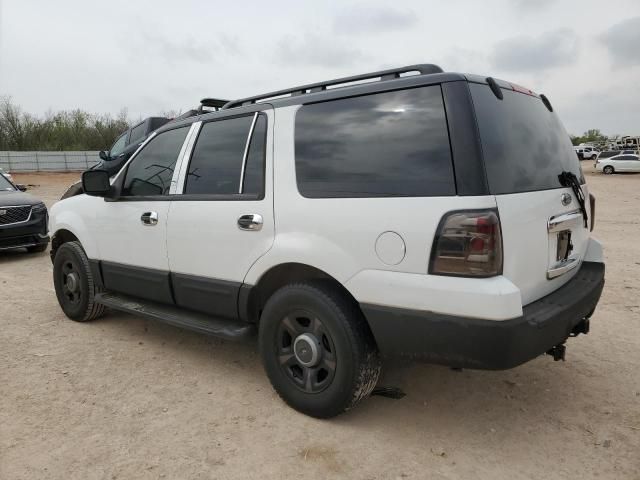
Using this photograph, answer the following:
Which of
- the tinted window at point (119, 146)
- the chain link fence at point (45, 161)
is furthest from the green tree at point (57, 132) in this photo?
the tinted window at point (119, 146)

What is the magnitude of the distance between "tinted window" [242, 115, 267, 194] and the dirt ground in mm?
1387

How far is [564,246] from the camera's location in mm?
2930

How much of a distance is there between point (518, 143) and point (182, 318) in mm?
2542

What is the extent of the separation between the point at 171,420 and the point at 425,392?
1652mm

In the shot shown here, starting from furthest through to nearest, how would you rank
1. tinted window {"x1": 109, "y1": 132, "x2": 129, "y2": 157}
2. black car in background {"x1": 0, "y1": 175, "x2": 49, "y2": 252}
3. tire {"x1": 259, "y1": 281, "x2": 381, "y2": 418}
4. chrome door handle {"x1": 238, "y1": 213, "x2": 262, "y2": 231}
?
tinted window {"x1": 109, "y1": 132, "x2": 129, "y2": 157} < black car in background {"x1": 0, "y1": 175, "x2": 49, "y2": 252} < chrome door handle {"x1": 238, "y1": 213, "x2": 262, "y2": 231} < tire {"x1": 259, "y1": 281, "x2": 381, "y2": 418}

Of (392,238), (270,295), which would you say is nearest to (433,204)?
(392,238)

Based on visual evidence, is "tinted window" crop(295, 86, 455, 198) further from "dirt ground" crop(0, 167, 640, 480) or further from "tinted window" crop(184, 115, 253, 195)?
"dirt ground" crop(0, 167, 640, 480)

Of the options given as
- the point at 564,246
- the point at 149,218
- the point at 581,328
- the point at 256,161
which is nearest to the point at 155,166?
the point at 149,218

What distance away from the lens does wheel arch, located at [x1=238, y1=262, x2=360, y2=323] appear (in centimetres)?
310

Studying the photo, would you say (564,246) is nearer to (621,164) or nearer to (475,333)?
(475,333)

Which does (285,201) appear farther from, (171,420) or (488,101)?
(171,420)

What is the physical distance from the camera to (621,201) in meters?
17.3

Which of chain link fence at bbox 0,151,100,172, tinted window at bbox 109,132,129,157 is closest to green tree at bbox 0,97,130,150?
chain link fence at bbox 0,151,100,172

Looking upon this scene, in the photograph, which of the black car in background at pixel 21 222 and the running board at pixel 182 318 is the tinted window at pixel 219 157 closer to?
the running board at pixel 182 318
